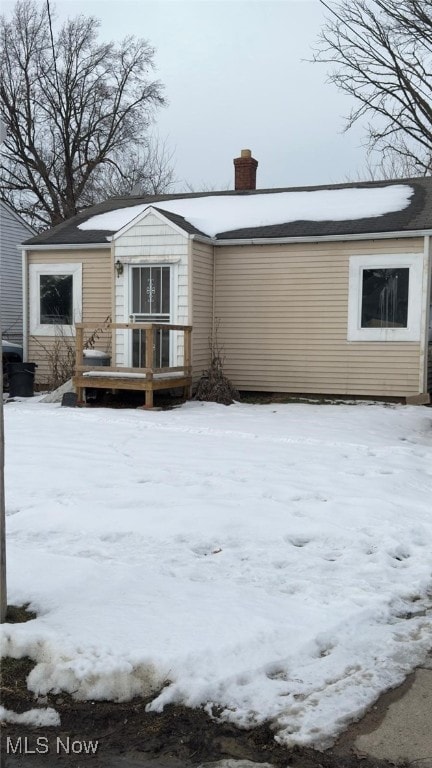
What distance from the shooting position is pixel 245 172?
1756 centimetres

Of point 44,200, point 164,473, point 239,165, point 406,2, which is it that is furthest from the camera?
point 44,200

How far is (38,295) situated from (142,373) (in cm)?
430

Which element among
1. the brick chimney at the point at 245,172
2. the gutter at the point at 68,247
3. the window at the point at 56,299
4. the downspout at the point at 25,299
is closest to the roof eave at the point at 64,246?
the gutter at the point at 68,247

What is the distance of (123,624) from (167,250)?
959cm

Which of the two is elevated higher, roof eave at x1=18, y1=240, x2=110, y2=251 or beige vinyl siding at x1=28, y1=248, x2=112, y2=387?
roof eave at x1=18, y1=240, x2=110, y2=251

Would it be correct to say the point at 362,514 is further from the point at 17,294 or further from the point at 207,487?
the point at 17,294

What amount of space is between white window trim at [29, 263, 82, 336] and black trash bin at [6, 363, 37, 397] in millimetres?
1239

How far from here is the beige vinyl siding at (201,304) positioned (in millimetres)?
12836

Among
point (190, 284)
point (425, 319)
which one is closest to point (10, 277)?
point (190, 284)

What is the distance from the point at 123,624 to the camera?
3652 millimetres

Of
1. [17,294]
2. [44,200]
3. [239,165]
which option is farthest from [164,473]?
[44,200]

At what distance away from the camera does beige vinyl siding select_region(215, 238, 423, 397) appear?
1265 centimetres

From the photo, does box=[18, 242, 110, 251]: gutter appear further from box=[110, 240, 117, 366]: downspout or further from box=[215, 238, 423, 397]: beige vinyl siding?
box=[215, 238, 423, 397]: beige vinyl siding
